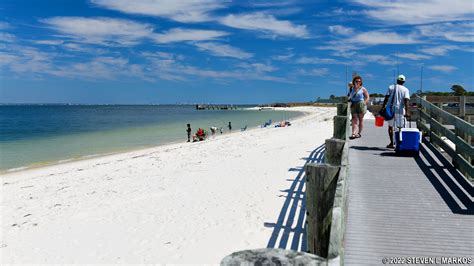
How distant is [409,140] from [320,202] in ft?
18.5

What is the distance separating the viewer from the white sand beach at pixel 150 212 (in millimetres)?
6656

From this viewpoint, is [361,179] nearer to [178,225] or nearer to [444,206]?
[444,206]

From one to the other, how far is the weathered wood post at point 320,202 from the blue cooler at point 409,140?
553 cm

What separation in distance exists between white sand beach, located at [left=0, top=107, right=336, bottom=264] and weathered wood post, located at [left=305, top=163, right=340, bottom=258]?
261 centimetres

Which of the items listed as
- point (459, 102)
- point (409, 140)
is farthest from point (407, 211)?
point (459, 102)

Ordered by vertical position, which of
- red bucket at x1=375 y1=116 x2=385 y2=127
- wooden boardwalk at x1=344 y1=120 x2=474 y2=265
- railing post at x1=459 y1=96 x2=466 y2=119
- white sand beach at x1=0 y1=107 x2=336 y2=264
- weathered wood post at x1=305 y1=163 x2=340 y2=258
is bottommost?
white sand beach at x1=0 y1=107 x2=336 y2=264

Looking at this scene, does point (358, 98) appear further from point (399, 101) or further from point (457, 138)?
point (457, 138)

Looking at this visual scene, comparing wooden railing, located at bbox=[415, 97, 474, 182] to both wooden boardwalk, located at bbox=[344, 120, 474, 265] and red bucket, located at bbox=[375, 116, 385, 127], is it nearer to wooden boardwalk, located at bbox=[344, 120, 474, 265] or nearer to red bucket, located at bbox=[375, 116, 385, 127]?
wooden boardwalk, located at bbox=[344, 120, 474, 265]

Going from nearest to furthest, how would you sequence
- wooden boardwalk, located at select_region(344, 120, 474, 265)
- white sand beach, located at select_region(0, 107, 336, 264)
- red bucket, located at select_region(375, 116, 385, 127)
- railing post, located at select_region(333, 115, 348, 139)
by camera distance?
wooden boardwalk, located at select_region(344, 120, 474, 265), white sand beach, located at select_region(0, 107, 336, 264), railing post, located at select_region(333, 115, 348, 139), red bucket, located at select_region(375, 116, 385, 127)

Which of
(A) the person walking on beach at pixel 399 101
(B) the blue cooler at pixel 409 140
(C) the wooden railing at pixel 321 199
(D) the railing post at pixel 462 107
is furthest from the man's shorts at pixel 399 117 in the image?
(C) the wooden railing at pixel 321 199

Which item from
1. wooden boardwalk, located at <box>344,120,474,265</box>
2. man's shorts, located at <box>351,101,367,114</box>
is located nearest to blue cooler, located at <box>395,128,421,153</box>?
wooden boardwalk, located at <box>344,120,474,265</box>

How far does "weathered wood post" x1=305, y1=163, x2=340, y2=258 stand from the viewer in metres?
3.70

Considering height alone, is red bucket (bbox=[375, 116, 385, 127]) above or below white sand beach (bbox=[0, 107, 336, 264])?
above

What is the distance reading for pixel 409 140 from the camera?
8.58 metres
